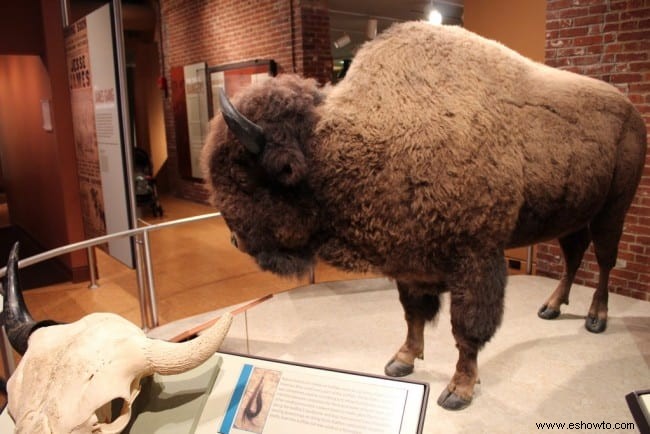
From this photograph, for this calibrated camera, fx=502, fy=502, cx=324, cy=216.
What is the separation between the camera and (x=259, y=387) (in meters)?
1.60

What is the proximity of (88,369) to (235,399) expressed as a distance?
48cm

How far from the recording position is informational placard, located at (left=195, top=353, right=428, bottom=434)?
1.45 meters

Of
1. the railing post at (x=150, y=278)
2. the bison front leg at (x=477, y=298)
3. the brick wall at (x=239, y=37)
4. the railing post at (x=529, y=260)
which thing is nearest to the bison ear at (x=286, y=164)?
the bison front leg at (x=477, y=298)

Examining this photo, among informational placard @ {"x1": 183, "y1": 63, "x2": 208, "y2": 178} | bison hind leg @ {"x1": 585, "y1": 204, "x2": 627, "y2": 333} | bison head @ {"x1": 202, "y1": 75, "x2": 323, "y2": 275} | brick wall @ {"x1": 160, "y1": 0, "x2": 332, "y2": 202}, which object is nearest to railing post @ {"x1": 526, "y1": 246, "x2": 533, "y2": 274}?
bison hind leg @ {"x1": 585, "y1": 204, "x2": 627, "y2": 333}

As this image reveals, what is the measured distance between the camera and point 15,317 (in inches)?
57.6

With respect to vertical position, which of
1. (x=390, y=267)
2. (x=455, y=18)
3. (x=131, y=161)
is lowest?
(x=390, y=267)

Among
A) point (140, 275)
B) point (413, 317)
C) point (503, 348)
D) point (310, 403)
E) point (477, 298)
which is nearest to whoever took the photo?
point (310, 403)

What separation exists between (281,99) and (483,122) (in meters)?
0.83

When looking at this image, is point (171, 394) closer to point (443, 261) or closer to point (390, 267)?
point (390, 267)

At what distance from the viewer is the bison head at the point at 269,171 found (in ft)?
6.15

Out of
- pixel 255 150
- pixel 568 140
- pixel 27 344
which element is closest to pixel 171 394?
pixel 27 344

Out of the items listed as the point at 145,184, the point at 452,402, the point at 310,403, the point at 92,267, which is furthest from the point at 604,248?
the point at 145,184

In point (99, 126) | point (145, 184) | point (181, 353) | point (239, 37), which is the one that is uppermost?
point (239, 37)

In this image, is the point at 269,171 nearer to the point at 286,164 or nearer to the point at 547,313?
the point at 286,164
